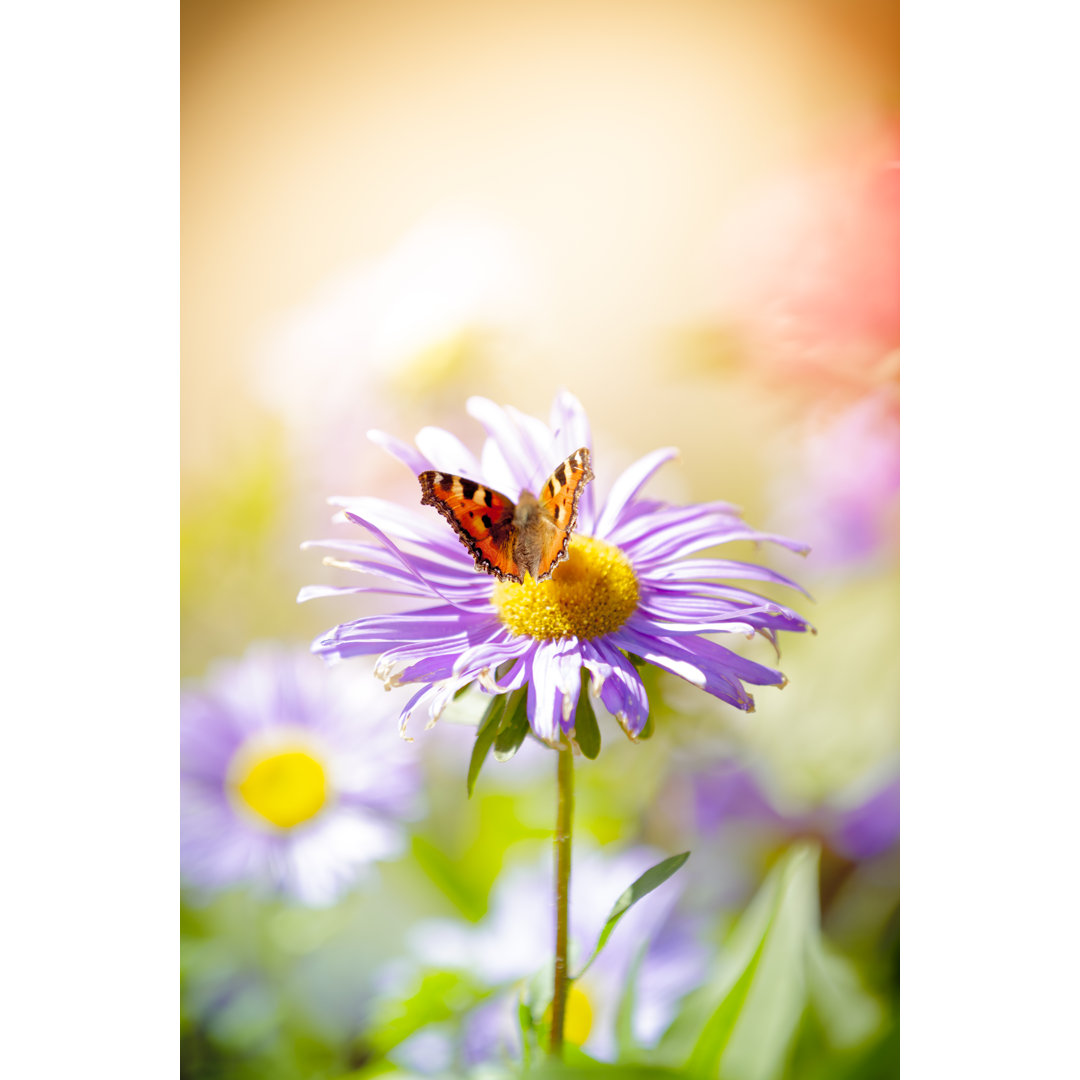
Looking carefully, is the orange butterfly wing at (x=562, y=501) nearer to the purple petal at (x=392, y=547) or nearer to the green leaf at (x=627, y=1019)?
the purple petal at (x=392, y=547)

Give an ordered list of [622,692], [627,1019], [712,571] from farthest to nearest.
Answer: [627,1019], [712,571], [622,692]

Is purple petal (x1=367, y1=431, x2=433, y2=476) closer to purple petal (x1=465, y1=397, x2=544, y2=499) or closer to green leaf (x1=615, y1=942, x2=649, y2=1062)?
purple petal (x1=465, y1=397, x2=544, y2=499)

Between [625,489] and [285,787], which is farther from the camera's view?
[285,787]

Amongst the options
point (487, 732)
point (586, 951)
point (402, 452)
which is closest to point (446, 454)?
point (402, 452)

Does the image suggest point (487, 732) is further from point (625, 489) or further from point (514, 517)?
point (625, 489)

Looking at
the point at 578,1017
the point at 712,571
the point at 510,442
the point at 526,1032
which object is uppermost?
the point at 510,442
